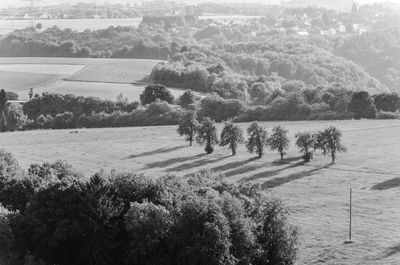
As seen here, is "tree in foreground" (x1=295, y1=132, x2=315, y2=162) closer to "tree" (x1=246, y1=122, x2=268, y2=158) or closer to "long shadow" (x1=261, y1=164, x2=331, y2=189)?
"long shadow" (x1=261, y1=164, x2=331, y2=189)

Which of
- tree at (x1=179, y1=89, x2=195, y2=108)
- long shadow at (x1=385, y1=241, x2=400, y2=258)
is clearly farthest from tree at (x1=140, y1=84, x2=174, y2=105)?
long shadow at (x1=385, y1=241, x2=400, y2=258)

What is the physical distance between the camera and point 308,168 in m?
58.5

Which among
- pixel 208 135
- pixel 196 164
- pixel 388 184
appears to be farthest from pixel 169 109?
pixel 388 184

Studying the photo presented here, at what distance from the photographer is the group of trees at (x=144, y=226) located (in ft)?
112

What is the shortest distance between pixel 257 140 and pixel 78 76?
75068mm

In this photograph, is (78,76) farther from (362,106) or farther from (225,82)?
(362,106)

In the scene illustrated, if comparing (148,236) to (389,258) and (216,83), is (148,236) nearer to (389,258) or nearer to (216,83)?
(389,258)

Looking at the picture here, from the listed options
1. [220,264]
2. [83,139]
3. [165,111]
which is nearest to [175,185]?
[220,264]

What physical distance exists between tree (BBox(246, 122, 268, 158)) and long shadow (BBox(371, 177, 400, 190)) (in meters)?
13.0

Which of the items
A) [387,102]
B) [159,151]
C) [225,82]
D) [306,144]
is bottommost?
[159,151]

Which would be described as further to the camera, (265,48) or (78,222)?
(265,48)

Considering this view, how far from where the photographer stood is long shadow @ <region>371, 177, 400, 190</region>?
170 feet

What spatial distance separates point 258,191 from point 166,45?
139085 millimetres

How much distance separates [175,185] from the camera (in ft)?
130
